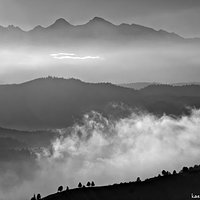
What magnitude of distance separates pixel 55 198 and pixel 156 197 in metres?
56.6

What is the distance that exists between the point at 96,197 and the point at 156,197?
33.4 meters

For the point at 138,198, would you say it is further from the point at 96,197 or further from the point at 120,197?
the point at 96,197

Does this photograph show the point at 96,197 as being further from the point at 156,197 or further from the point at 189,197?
the point at 189,197

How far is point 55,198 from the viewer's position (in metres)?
178

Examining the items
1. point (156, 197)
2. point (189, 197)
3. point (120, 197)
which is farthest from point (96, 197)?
point (189, 197)

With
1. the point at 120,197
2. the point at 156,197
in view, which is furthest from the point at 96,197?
the point at 156,197

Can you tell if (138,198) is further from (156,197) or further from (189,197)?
(189,197)

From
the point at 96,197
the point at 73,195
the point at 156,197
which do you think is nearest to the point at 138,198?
the point at 156,197

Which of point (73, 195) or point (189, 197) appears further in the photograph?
point (189, 197)

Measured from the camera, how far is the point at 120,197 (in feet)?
642

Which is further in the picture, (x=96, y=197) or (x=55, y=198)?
(x=96, y=197)

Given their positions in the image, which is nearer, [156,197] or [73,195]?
[73,195]

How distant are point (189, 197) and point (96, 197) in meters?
51.3

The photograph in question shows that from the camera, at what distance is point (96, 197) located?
19200cm
